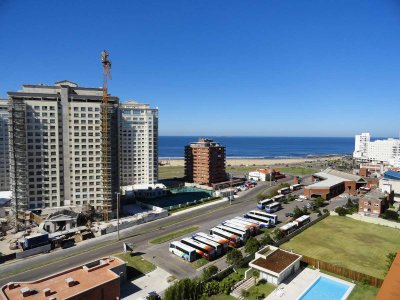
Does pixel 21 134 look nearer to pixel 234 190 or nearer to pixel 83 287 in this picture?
pixel 83 287

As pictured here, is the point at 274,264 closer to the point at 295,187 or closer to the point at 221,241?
the point at 221,241

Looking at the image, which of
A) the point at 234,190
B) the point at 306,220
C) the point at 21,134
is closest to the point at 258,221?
the point at 306,220

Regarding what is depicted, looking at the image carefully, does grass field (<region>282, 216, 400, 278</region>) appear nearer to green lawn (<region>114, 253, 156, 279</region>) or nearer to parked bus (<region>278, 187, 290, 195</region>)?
green lawn (<region>114, 253, 156, 279</region>)

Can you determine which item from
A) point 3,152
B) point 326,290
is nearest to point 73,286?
point 326,290

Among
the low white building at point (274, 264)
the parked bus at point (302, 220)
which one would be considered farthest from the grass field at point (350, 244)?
the low white building at point (274, 264)

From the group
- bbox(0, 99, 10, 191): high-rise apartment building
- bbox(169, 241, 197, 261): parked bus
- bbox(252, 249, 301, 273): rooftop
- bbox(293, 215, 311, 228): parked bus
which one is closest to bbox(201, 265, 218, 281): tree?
→ bbox(252, 249, 301, 273): rooftop

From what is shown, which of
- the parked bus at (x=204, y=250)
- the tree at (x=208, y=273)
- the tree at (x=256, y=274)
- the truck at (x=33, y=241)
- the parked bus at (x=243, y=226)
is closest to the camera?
the tree at (x=208, y=273)

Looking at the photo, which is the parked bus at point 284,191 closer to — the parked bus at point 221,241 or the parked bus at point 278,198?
the parked bus at point 278,198
